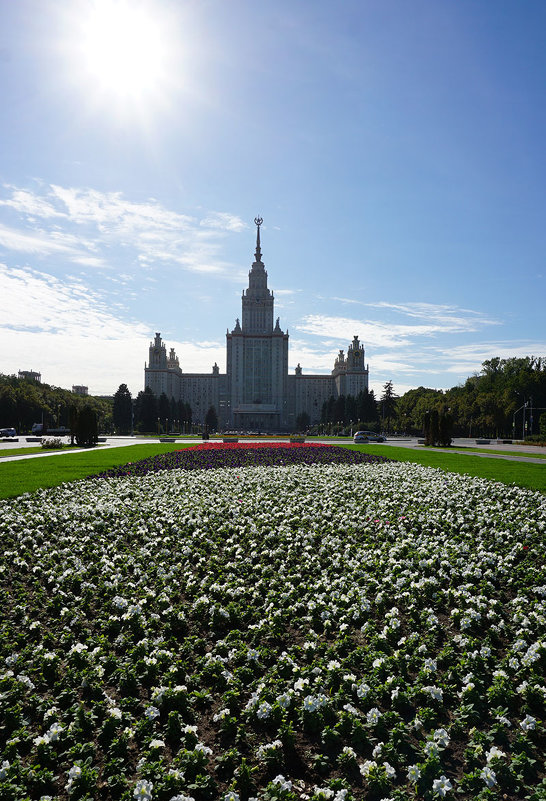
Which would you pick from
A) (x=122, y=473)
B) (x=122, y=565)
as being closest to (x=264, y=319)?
(x=122, y=473)

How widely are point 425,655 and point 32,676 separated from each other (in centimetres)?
450

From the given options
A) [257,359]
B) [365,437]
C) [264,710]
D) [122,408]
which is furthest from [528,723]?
[257,359]

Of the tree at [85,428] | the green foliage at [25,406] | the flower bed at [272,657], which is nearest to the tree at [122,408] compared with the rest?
the green foliage at [25,406]

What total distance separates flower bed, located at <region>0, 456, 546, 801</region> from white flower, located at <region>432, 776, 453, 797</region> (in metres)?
0.02

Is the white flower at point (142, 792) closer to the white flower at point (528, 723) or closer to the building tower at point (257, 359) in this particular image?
the white flower at point (528, 723)

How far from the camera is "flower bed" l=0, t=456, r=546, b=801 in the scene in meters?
4.49

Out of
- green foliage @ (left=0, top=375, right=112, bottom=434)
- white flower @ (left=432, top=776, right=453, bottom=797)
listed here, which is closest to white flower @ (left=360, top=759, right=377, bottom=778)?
white flower @ (left=432, top=776, right=453, bottom=797)

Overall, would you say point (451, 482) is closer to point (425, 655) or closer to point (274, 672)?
point (425, 655)

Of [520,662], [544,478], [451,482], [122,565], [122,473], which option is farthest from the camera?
[122,473]

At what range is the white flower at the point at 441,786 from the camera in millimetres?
4078

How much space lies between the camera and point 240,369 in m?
184

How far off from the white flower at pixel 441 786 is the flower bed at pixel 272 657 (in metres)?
0.02

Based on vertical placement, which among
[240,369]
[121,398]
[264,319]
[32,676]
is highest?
[264,319]

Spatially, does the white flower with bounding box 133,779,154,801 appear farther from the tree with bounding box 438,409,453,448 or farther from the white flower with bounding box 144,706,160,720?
the tree with bounding box 438,409,453,448
